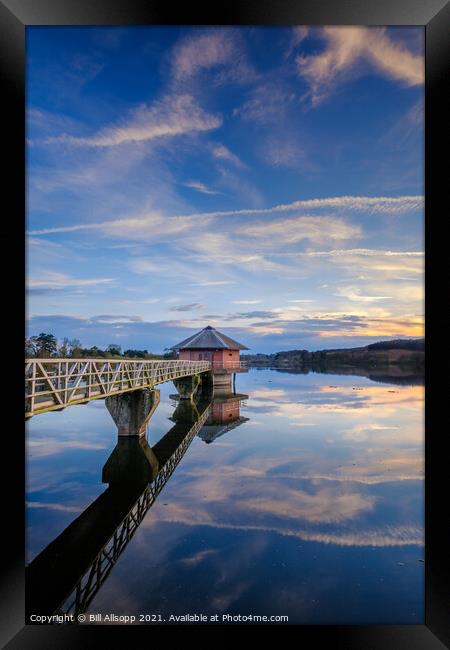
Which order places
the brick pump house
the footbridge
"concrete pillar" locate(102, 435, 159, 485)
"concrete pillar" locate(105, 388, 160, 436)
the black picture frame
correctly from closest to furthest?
the black picture frame, the footbridge, "concrete pillar" locate(102, 435, 159, 485), "concrete pillar" locate(105, 388, 160, 436), the brick pump house

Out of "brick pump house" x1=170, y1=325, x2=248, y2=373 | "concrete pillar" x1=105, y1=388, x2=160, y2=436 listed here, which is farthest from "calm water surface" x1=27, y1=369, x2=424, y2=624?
"brick pump house" x1=170, y1=325, x2=248, y2=373

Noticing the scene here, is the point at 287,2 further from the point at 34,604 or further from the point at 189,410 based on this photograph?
the point at 189,410

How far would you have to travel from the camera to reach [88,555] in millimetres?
5316

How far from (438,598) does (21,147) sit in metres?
6.18


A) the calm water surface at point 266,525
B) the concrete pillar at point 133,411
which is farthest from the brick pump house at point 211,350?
the concrete pillar at point 133,411

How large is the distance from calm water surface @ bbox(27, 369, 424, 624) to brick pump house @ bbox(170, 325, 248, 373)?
17.6 meters

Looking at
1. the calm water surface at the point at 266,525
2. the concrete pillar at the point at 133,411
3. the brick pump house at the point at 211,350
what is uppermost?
the brick pump house at the point at 211,350

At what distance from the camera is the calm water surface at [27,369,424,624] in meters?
4.63

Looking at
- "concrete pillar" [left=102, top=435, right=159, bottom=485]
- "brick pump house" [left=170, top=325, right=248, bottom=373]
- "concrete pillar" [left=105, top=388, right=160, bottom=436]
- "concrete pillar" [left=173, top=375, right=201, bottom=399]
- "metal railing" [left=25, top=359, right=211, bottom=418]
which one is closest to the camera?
"metal railing" [left=25, top=359, right=211, bottom=418]

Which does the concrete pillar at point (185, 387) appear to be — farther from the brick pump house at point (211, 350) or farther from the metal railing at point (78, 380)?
the brick pump house at point (211, 350)

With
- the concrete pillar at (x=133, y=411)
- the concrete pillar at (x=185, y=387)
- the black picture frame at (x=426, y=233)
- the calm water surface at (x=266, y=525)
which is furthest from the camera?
the concrete pillar at (x=185, y=387)

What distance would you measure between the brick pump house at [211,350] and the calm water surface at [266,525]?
17620 millimetres

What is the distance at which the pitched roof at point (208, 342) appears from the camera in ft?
101

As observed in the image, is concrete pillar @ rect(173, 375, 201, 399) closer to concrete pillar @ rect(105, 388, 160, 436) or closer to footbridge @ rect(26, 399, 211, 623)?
concrete pillar @ rect(105, 388, 160, 436)
